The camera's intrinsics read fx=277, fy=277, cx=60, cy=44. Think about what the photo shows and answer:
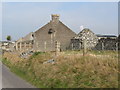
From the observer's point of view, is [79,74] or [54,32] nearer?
[79,74]

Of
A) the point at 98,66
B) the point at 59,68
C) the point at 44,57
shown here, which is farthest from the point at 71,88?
the point at 44,57

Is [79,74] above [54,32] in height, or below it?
below

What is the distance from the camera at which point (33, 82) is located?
14188mm

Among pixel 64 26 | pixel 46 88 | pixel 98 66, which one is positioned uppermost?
pixel 64 26

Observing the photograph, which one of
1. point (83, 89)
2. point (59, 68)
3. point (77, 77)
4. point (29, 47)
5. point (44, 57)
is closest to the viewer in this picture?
point (83, 89)

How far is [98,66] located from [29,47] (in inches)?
1040

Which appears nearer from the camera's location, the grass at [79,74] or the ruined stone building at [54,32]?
the grass at [79,74]

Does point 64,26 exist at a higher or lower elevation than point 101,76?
higher

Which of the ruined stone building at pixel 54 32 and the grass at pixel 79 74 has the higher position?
the ruined stone building at pixel 54 32

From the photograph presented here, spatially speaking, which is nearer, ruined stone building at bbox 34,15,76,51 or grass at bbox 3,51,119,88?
grass at bbox 3,51,119,88

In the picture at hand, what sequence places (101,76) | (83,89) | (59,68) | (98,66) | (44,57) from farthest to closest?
(44,57)
(59,68)
(98,66)
(101,76)
(83,89)

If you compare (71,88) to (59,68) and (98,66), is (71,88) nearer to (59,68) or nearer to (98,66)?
(98,66)

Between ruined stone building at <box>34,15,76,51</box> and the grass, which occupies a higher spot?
ruined stone building at <box>34,15,76,51</box>

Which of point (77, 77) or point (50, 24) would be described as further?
point (50, 24)
